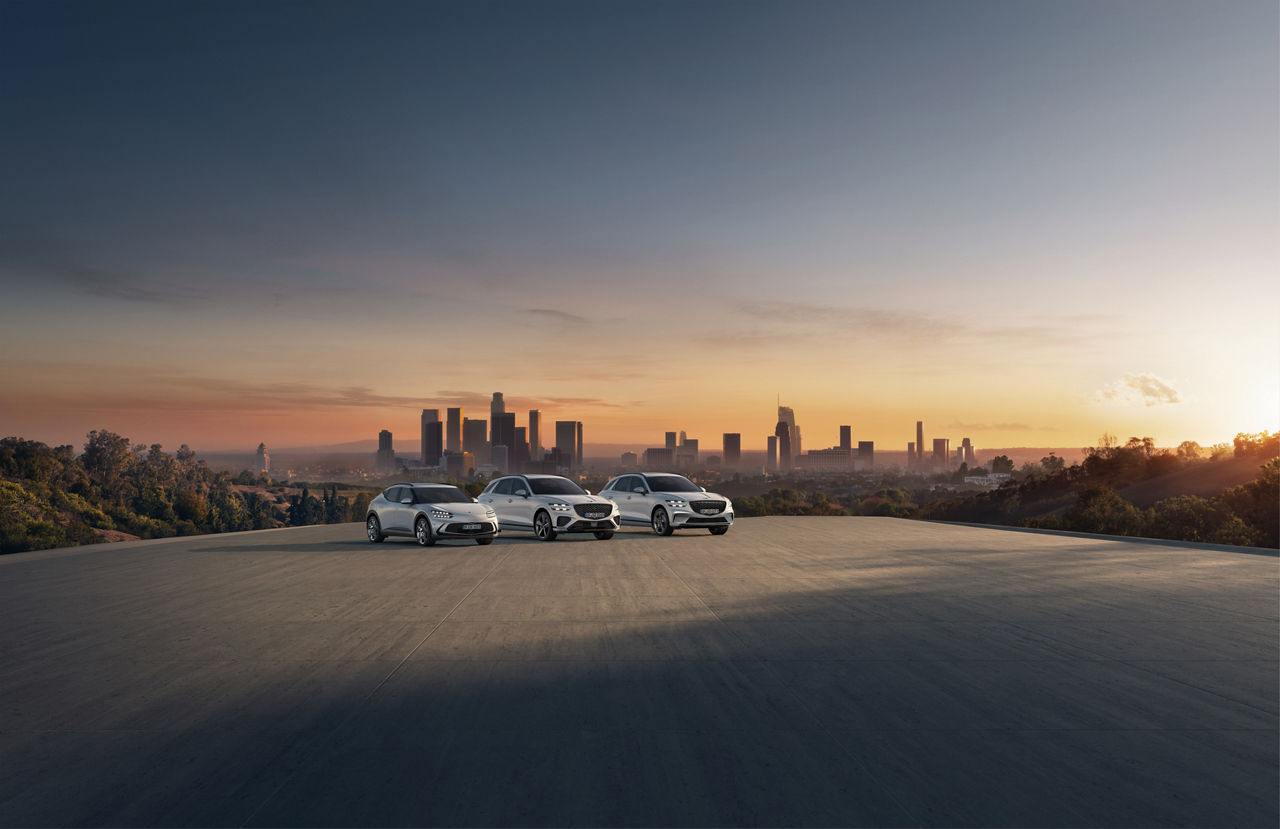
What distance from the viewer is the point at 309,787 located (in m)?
4.79

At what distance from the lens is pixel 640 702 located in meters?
6.59

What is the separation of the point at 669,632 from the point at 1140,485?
13663 cm

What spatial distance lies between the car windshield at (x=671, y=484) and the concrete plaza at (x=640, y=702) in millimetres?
11664

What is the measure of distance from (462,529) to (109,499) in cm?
9028

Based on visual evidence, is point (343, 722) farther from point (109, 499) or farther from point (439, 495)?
point (109, 499)

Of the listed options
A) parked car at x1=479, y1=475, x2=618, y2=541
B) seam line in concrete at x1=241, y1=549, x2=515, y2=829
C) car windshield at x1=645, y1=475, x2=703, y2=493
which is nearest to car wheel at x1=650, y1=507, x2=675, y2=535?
car windshield at x1=645, y1=475, x2=703, y2=493

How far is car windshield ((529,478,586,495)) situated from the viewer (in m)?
24.4

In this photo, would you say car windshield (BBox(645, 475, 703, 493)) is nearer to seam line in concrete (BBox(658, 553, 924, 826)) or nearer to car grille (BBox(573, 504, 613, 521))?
car grille (BBox(573, 504, 613, 521))

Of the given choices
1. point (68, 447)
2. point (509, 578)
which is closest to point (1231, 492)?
point (509, 578)

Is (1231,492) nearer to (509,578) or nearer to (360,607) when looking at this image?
(509,578)

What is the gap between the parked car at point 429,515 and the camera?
70.4 ft

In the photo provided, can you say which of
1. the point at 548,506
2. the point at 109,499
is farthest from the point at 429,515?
the point at 109,499

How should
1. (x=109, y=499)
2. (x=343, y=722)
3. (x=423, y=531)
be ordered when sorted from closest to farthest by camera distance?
(x=343, y=722)
(x=423, y=531)
(x=109, y=499)

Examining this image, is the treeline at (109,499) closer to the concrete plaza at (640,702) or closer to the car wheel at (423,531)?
the car wheel at (423,531)
